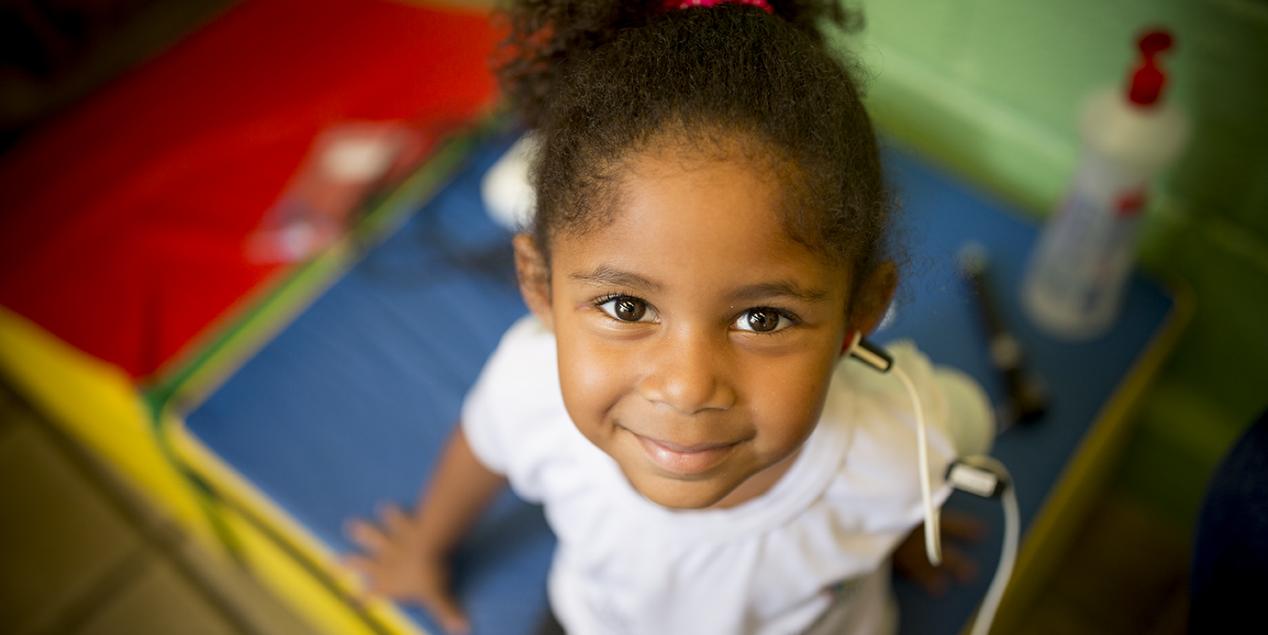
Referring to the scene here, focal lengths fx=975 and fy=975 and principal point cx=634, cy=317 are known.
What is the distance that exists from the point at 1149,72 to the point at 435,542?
0.83 metres

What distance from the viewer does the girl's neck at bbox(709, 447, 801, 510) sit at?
2.39ft

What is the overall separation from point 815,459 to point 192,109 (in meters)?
1.24

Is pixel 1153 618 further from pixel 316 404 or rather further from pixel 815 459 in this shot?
pixel 316 404

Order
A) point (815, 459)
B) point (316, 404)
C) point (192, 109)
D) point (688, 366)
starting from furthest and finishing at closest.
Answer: point (192, 109) → point (316, 404) → point (815, 459) → point (688, 366)

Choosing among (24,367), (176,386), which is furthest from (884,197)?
(24,367)

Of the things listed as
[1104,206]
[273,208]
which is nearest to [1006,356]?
[1104,206]

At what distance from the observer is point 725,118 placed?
1.85 feet

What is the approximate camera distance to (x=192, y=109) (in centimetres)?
153

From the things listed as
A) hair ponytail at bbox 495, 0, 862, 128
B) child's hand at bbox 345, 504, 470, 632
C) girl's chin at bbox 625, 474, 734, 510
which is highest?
hair ponytail at bbox 495, 0, 862, 128

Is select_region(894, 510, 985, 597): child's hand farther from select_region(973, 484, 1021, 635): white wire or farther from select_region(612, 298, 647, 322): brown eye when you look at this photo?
select_region(612, 298, 647, 322): brown eye

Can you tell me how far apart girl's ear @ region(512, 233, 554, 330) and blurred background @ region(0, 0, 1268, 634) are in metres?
0.52

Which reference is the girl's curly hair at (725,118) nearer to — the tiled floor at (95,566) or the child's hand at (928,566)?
the child's hand at (928,566)

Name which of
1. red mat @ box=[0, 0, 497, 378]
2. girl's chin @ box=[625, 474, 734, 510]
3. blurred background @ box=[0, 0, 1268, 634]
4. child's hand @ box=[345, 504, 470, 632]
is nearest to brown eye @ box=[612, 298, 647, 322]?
girl's chin @ box=[625, 474, 734, 510]

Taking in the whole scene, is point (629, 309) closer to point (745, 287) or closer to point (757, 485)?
point (745, 287)
